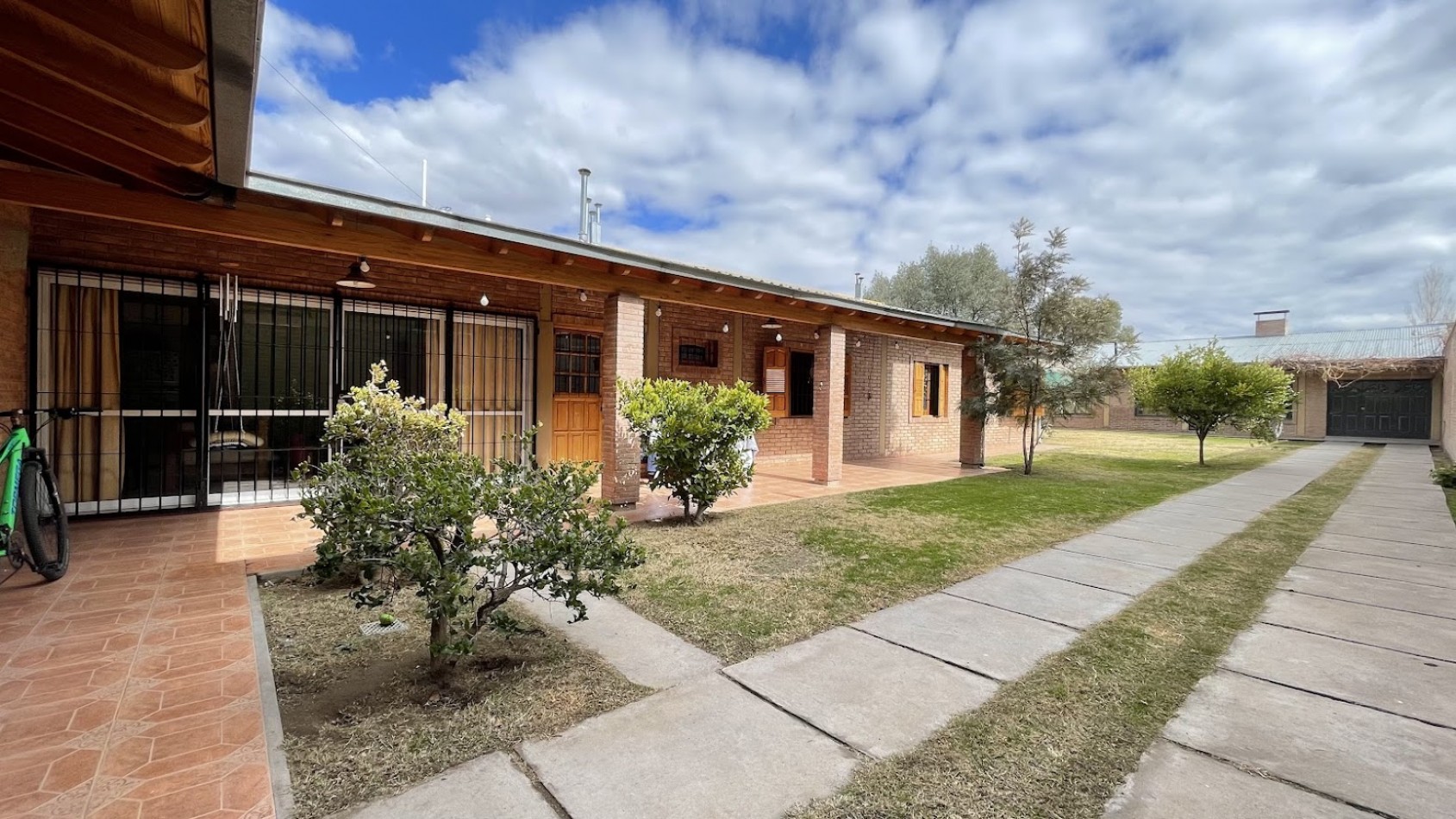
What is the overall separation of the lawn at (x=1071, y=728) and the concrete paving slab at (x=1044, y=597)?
136mm

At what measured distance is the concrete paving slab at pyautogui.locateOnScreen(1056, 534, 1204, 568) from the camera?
516cm

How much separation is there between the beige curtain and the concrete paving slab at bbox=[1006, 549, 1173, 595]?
861 centimetres

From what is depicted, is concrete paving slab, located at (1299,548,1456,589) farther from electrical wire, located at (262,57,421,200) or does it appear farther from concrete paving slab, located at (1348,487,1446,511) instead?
electrical wire, located at (262,57,421,200)

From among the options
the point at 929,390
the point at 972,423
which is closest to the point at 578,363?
the point at 972,423

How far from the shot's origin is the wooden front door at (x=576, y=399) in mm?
8695

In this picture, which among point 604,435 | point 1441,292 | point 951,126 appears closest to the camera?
point 604,435

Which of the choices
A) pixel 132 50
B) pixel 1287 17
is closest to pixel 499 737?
pixel 132 50

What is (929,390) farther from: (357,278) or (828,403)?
(357,278)

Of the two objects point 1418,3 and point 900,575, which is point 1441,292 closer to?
point 1418,3

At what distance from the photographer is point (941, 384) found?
616 inches

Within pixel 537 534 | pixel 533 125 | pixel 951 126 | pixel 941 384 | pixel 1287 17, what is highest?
pixel 533 125

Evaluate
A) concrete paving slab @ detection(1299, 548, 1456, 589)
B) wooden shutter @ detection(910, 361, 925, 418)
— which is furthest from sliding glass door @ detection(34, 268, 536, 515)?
wooden shutter @ detection(910, 361, 925, 418)

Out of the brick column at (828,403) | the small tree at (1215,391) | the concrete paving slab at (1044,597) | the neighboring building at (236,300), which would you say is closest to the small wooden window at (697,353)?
the neighboring building at (236,300)

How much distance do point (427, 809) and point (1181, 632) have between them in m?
3.99
